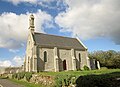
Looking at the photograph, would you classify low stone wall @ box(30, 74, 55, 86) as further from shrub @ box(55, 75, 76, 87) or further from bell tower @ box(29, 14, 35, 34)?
bell tower @ box(29, 14, 35, 34)

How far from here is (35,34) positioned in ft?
155

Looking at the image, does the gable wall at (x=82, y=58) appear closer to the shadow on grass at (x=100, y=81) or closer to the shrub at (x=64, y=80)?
the shrub at (x=64, y=80)

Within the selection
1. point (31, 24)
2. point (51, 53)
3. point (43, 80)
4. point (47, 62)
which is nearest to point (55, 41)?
point (51, 53)

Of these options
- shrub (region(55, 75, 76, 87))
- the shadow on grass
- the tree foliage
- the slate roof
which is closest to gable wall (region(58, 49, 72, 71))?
the slate roof

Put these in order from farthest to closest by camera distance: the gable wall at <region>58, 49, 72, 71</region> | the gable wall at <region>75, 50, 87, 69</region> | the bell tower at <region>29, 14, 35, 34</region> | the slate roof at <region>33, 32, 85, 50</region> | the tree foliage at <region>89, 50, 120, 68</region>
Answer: the tree foliage at <region>89, 50, 120, 68</region>
the gable wall at <region>75, 50, 87, 69</region>
the bell tower at <region>29, 14, 35, 34</region>
the gable wall at <region>58, 49, 72, 71</region>
the slate roof at <region>33, 32, 85, 50</region>

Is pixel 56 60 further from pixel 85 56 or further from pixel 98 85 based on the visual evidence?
pixel 98 85

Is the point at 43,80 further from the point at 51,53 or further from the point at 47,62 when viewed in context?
the point at 51,53

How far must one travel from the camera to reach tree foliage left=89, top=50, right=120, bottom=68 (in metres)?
59.7

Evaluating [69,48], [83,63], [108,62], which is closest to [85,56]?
[83,63]

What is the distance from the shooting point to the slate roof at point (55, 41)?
45.8 metres

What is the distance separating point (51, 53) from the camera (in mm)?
45812

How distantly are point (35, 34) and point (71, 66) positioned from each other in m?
14.2

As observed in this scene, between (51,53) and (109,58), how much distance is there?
26.3m

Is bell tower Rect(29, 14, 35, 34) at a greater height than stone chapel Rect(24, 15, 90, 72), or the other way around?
bell tower Rect(29, 14, 35, 34)
